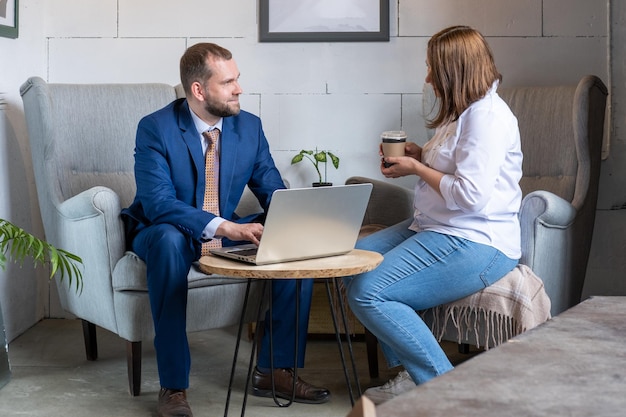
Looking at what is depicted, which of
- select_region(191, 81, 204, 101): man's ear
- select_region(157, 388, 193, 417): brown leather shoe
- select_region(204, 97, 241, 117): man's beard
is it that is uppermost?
select_region(191, 81, 204, 101): man's ear

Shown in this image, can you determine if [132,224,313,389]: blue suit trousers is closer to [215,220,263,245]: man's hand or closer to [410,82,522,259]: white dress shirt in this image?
[215,220,263,245]: man's hand

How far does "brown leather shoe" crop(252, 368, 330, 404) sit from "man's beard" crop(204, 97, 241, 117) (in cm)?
84

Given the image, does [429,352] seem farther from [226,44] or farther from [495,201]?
[226,44]

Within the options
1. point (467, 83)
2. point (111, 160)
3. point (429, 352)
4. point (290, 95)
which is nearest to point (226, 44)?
point (290, 95)

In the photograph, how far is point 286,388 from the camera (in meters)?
2.87

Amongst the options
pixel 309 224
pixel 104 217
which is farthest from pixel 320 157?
pixel 309 224

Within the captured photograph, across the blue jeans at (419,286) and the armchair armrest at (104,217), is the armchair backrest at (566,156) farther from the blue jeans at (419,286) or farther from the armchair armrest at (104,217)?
the armchair armrest at (104,217)

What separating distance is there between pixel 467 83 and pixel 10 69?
1.96m

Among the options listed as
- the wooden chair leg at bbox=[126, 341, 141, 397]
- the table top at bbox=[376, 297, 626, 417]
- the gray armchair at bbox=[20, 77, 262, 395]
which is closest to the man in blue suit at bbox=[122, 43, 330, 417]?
the gray armchair at bbox=[20, 77, 262, 395]

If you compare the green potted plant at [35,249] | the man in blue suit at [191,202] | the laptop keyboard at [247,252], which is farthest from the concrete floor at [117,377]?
the laptop keyboard at [247,252]

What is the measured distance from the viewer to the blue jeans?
8.22ft

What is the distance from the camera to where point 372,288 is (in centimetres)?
251

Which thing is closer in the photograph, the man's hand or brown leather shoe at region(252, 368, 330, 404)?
the man's hand

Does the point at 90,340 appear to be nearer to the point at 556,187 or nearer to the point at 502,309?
the point at 502,309
